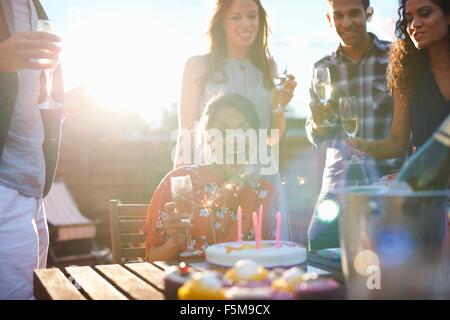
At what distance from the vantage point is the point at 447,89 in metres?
2.17

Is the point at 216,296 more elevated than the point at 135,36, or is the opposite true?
the point at 135,36

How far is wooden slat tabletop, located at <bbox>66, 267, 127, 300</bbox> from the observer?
1.25 m

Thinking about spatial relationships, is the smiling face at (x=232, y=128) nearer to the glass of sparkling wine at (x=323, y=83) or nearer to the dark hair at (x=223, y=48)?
the glass of sparkling wine at (x=323, y=83)

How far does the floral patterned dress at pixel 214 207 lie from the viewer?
2.21m

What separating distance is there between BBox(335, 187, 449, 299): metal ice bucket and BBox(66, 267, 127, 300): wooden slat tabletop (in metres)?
0.57

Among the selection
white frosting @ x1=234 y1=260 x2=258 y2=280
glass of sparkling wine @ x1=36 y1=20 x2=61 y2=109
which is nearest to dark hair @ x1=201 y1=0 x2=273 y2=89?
glass of sparkling wine @ x1=36 y1=20 x2=61 y2=109

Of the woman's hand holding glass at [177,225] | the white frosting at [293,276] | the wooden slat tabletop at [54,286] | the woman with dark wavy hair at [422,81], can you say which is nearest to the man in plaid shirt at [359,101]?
the woman with dark wavy hair at [422,81]

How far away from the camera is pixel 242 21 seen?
2869mm

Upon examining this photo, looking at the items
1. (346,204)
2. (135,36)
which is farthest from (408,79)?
(135,36)

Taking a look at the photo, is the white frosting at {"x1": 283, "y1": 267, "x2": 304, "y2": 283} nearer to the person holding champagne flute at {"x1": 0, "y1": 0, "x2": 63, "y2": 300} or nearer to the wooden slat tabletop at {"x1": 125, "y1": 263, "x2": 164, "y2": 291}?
the wooden slat tabletop at {"x1": 125, "y1": 263, "x2": 164, "y2": 291}

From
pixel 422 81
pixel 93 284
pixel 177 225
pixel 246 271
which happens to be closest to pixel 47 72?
pixel 177 225

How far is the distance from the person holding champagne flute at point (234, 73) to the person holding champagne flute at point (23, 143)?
0.78m
